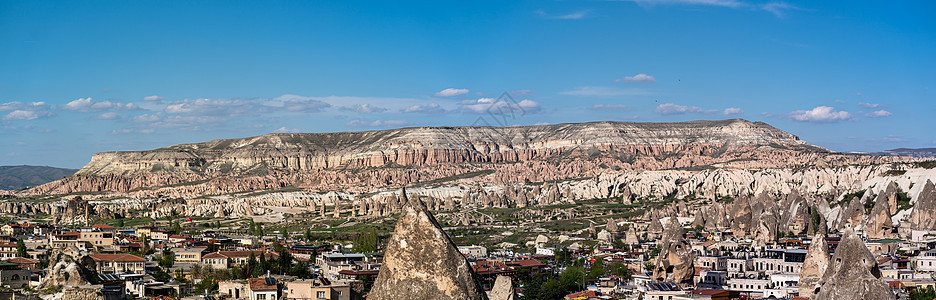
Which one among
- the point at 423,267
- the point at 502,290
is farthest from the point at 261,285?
the point at 423,267

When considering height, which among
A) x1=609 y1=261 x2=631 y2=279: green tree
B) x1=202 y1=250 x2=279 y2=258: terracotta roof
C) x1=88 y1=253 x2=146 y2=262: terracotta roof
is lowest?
x1=609 y1=261 x2=631 y2=279: green tree

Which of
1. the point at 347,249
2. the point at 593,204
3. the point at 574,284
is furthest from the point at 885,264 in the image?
the point at 593,204

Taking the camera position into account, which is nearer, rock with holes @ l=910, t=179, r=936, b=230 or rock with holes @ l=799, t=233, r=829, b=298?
rock with holes @ l=799, t=233, r=829, b=298

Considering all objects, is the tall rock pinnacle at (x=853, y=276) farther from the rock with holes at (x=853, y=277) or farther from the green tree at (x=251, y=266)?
the green tree at (x=251, y=266)

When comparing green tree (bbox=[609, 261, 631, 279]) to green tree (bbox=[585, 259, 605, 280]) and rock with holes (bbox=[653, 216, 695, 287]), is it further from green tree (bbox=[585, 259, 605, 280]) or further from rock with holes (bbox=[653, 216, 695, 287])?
rock with holes (bbox=[653, 216, 695, 287])

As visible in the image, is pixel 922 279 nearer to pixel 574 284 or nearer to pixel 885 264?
pixel 885 264

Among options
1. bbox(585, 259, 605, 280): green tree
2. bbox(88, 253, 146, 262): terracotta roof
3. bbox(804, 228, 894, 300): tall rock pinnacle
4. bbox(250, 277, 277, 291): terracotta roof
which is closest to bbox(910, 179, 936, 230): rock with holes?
bbox(585, 259, 605, 280): green tree

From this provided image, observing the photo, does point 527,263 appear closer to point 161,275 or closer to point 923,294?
point 161,275
